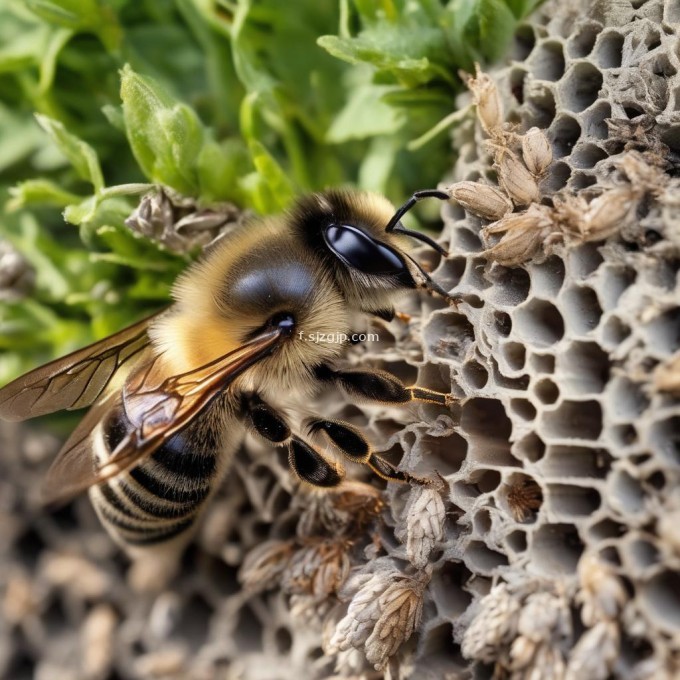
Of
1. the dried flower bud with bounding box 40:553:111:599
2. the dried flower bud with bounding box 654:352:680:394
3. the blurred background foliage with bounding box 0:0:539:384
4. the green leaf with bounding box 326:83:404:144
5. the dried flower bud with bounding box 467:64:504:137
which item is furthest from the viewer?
the dried flower bud with bounding box 40:553:111:599

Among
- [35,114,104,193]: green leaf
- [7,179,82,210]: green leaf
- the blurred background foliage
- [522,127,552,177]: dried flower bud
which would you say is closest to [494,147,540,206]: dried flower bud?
[522,127,552,177]: dried flower bud

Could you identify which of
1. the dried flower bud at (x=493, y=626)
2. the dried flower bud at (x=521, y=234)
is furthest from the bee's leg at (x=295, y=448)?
the dried flower bud at (x=521, y=234)

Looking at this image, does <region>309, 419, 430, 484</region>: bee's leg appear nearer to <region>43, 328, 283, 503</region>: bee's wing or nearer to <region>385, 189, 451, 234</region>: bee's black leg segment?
<region>43, 328, 283, 503</region>: bee's wing

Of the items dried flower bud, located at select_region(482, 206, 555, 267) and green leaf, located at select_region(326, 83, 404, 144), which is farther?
green leaf, located at select_region(326, 83, 404, 144)

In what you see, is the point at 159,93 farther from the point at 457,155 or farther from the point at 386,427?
the point at 386,427

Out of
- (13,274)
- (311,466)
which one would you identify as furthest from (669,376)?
(13,274)

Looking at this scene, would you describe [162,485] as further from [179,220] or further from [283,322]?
[179,220]

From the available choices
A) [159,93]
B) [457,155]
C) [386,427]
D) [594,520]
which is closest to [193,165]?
[159,93]
